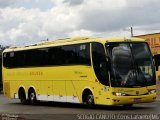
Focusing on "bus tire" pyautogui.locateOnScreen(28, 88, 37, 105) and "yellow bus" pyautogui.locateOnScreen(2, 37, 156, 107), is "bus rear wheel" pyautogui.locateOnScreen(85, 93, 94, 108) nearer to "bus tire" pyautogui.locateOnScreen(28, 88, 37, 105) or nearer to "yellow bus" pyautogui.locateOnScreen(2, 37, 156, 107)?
"yellow bus" pyautogui.locateOnScreen(2, 37, 156, 107)

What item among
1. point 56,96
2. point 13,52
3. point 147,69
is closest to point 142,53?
point 147,69

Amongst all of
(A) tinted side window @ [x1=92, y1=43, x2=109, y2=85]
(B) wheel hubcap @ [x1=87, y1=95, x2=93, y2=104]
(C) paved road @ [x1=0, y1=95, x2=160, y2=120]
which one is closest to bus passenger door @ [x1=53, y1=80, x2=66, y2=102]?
(C) paved road @ [x1=0, y1=95, x2=160, y2=120]

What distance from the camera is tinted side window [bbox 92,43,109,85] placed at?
70.7 ft

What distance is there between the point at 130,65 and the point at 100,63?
1274mm

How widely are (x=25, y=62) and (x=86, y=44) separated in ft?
21.8

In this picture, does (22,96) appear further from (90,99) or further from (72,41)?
(90,99)

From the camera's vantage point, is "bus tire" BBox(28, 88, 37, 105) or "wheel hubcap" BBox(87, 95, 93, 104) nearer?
"wheel hubcap" BBox(87, 95, 93, 104)

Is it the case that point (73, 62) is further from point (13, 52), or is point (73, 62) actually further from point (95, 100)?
point (13, 52)

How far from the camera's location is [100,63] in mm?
21859

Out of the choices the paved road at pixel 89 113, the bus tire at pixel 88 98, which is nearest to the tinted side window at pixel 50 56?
the bus tire at pixel 88 98

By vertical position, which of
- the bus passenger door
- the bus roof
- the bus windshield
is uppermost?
the bus roof

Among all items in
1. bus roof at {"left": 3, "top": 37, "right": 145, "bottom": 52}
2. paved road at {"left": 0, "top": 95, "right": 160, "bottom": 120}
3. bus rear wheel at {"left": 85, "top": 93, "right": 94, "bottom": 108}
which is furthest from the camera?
bus rear wheel at {"left": 85, "top": 93, "right": 94, "bottom": 108}

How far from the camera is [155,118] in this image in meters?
17.0

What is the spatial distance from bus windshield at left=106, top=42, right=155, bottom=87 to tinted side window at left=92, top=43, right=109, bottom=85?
1.07ft
